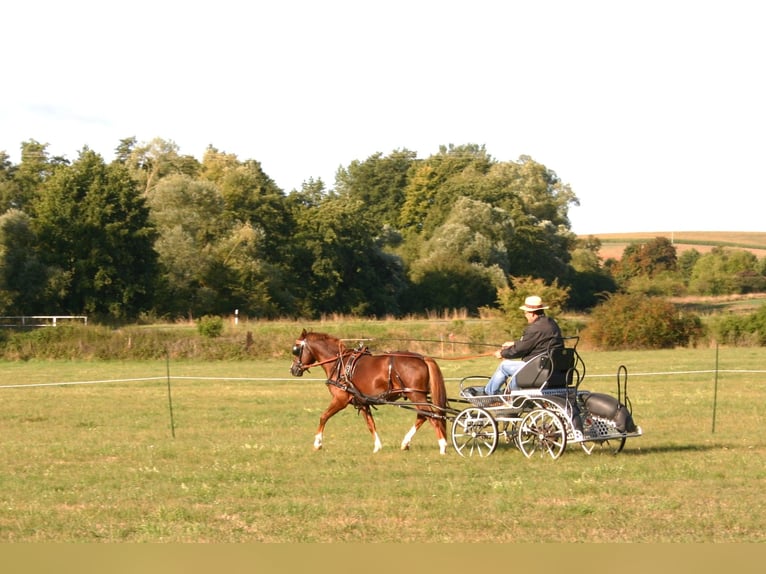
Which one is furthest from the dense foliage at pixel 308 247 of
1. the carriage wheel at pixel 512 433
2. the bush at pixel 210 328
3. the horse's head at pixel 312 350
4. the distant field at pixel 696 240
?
the carriage wheel at pixel 512 433

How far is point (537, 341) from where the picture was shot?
1290 centimetres

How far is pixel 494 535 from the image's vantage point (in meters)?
8.36

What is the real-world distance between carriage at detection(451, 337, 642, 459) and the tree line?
1393 inches

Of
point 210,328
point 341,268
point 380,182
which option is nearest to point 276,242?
point 341,268

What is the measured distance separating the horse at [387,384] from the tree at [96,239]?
51241mm

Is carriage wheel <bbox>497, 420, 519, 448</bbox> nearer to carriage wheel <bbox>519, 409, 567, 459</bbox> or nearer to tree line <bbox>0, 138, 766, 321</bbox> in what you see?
carriage wheel <bbox>519, 409, 567, 459</bbox>

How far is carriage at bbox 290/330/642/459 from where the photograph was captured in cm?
1278

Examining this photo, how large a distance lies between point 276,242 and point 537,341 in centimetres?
6629

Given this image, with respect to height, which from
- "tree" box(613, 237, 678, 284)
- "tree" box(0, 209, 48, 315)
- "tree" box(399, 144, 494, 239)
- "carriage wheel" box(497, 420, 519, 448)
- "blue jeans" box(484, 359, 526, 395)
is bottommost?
"carriage wheel" box(497, 420, 519, 448)

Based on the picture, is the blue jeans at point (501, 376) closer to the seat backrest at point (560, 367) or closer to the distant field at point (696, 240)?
the seat backrest at point (560, 367)

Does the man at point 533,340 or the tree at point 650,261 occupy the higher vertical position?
the tree at point 650,261

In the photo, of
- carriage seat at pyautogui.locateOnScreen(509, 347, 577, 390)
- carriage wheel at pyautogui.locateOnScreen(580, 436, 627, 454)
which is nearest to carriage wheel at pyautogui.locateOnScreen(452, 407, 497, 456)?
carriage seat at pyautogui.locateOnScreen(509, 347, 577, 390)

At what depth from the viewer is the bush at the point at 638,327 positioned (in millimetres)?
45156

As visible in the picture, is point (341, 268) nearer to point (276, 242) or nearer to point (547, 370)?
point (276, 242)
